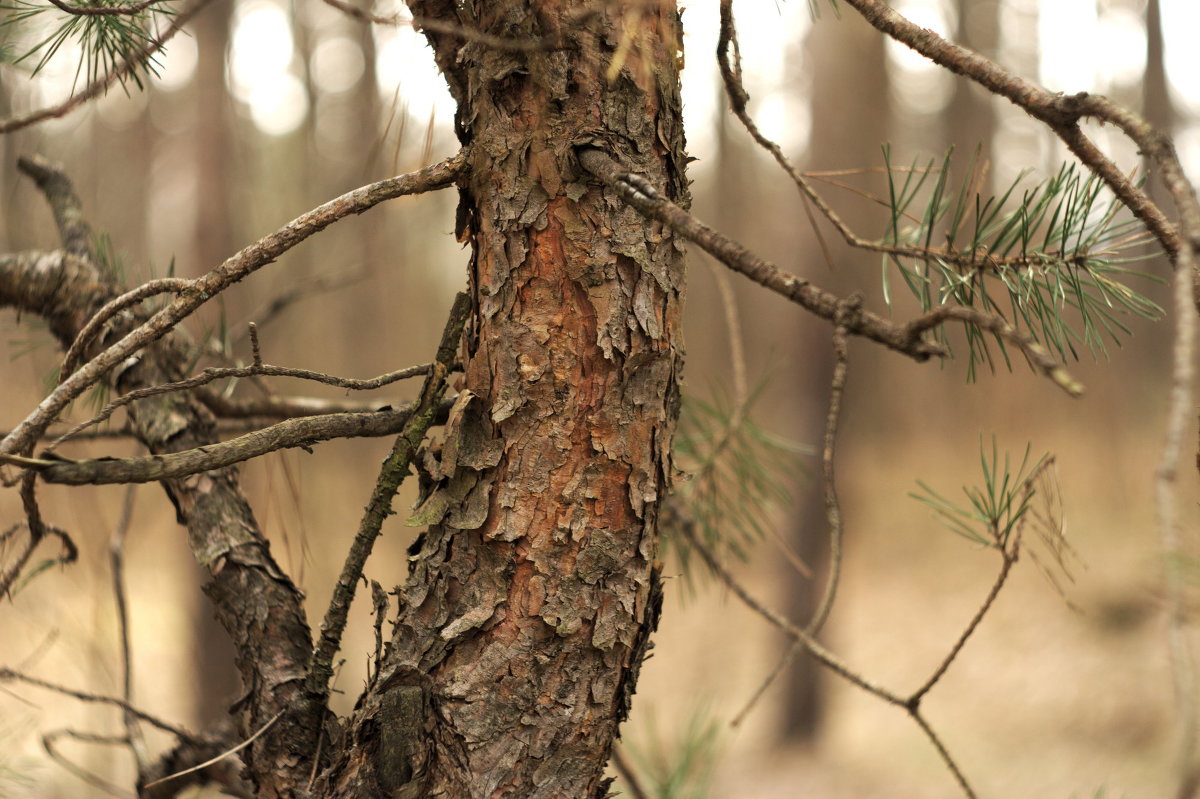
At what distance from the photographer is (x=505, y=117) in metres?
0.64

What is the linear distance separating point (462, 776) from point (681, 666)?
5168mm

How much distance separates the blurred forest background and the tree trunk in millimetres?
157

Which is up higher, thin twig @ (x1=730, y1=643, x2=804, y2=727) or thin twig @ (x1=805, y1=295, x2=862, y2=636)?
thin twig @ (x1=805, y1=295, x2=862, y2=636)

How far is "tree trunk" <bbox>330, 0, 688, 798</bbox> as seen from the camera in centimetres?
63

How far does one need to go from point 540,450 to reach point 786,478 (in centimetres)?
301

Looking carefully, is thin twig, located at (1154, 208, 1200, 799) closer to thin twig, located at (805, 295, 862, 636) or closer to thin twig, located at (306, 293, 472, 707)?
thin twig, located at (805, 295, 862, 636)

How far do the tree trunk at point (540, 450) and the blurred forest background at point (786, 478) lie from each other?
0.16 m

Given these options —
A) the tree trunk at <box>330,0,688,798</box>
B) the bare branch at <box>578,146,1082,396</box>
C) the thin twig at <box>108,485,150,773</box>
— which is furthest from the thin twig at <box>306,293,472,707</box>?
the thin twig at <box>108,485,150,773</box>

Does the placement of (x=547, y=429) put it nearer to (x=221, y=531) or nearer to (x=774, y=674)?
(x=774, y=674)

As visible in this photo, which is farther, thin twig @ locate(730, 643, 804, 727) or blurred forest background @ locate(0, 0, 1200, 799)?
blurred forest background @ locate(0, 0, 1200, 799)

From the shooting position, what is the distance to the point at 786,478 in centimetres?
350

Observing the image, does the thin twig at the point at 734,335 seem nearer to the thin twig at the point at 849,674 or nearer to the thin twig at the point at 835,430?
the thin twig at the point at 849,674

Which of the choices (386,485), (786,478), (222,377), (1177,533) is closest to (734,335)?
(386,485)

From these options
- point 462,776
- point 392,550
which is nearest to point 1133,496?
point 392,550
